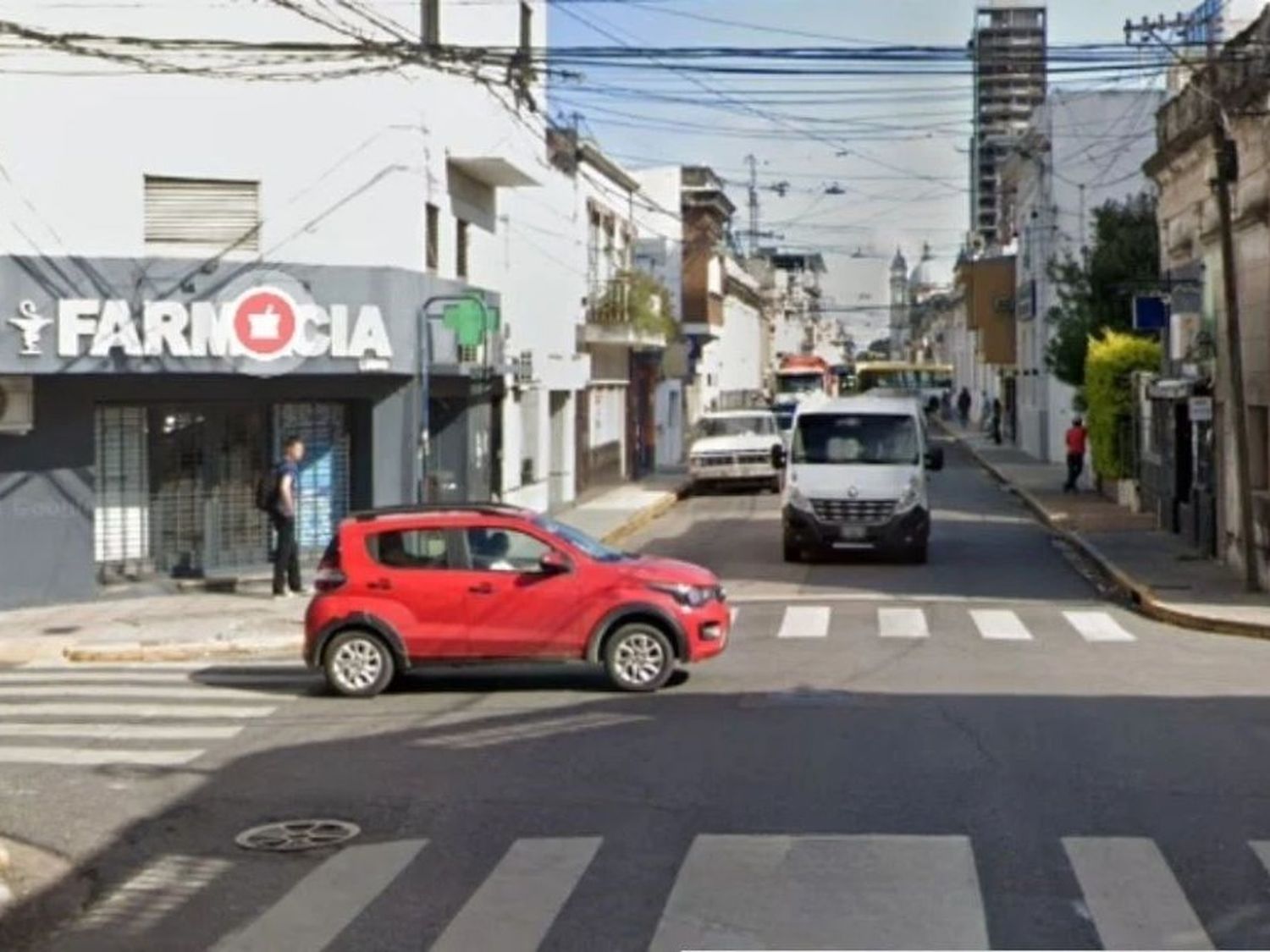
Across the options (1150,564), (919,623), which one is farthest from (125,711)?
(1150,564)

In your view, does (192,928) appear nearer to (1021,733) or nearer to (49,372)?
(1021,733)

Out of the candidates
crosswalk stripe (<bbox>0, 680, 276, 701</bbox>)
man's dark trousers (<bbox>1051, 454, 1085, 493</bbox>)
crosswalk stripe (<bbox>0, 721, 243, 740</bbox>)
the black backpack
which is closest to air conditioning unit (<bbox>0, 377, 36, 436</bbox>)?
the black backpack

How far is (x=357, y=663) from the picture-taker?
18.0 metres

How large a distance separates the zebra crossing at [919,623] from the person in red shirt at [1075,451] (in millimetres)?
21042

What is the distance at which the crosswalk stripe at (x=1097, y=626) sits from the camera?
22.6 metres

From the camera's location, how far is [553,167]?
43.3m

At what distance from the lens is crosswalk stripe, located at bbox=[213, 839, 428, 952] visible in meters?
9.51

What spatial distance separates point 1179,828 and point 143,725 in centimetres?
880

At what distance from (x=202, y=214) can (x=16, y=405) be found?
351 centimetres

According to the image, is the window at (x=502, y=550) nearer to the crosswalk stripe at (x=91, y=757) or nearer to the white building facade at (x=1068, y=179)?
the crosswalk stripe at (x=91, y=757)

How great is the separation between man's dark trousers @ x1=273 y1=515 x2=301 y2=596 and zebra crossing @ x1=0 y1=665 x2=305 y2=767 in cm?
478

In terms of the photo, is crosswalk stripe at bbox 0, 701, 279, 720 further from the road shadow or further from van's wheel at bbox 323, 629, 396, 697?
the road shadow

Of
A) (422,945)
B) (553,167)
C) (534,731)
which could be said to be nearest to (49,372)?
(534,731)

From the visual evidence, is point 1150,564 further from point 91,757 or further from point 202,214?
point 91,757
